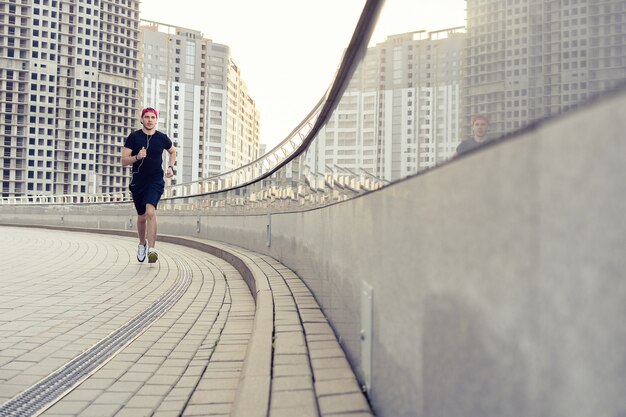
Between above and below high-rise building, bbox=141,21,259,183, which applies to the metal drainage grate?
below

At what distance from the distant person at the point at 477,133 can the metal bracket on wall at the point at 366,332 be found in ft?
3.32

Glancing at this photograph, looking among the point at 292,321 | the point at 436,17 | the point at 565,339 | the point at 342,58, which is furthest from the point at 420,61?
the point at 292,321

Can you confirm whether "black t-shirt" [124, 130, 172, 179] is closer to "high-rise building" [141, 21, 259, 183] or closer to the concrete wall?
the concrete wall

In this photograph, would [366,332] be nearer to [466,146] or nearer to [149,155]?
[466,146]

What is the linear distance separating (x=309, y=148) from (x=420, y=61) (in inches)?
141

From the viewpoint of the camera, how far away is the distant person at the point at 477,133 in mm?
1094

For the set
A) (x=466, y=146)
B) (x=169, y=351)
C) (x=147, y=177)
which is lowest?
(x=169, y=351)

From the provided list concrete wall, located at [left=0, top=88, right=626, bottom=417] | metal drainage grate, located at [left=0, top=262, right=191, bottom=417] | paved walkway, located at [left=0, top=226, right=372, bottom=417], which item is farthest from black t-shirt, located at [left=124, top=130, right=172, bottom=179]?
concrete wall, located at [left=0, top=88, right=626, bottom=417]

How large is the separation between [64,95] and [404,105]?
134 metres

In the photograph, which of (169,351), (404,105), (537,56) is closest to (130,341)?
(169,351)

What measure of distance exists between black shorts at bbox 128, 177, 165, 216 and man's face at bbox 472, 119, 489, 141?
23.8 feet

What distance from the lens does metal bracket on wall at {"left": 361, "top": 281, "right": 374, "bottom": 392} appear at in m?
2.08

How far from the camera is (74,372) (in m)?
2.96

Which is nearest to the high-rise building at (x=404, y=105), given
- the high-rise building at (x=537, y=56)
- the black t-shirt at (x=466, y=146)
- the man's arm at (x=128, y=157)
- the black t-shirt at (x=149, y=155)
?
the black t-shirt at (x=466, y=146)
